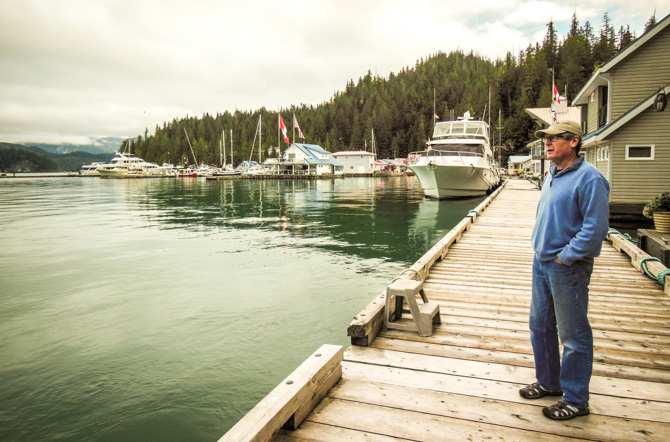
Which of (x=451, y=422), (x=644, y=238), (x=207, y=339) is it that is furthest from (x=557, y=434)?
(x=644, y=238)

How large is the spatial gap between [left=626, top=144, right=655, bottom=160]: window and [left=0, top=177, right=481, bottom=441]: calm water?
932 centimetres

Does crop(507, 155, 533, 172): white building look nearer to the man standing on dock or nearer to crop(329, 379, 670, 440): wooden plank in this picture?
the man standing on dock

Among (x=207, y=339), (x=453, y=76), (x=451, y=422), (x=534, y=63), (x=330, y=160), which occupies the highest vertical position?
(x=453, y=76)

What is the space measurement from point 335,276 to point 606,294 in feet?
→ 19.6

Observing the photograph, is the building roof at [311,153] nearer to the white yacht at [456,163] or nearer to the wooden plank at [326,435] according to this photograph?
the white yacht at [456,163]

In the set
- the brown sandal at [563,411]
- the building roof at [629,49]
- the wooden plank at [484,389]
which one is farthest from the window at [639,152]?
the brown sandal at [563,411]

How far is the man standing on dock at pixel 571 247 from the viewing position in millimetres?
2926

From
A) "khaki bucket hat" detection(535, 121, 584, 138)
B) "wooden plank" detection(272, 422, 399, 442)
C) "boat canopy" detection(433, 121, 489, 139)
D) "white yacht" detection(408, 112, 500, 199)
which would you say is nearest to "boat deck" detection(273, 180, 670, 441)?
"wooden plank" detection(272, 422, 399, 442)

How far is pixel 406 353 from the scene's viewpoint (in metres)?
4.24

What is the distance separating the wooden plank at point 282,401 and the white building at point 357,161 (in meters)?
111

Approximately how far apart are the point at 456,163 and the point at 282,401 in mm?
28169

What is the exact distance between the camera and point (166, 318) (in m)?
8.03

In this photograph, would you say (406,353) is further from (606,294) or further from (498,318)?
(606,294)

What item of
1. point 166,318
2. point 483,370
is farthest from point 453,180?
point 483,370
